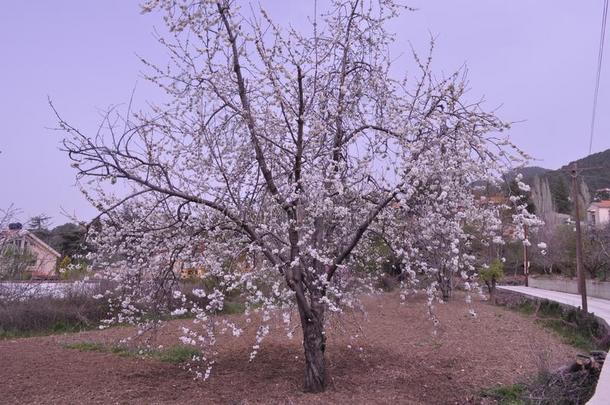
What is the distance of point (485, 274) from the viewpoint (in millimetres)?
21891

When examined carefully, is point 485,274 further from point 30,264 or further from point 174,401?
point 174,401

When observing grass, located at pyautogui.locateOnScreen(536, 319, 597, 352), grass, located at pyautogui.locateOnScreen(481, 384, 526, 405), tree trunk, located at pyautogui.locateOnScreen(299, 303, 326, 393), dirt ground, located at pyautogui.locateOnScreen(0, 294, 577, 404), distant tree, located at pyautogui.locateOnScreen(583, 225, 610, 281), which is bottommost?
grass, located at pyautogui.locateOnScreen(536, 319, 597, 352)

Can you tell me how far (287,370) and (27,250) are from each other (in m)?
11.7

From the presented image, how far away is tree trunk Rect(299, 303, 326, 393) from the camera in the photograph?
6.72m

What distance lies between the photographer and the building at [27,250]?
545 inches

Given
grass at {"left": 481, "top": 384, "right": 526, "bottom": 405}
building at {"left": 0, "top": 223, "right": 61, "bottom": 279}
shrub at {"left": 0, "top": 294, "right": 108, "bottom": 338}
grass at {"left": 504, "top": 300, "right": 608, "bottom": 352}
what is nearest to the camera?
grass at {"left": 481, "top": 384, "right": 526, "bottom": 405}

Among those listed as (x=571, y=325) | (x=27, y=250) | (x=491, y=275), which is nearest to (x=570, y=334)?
(x=571, y=325)

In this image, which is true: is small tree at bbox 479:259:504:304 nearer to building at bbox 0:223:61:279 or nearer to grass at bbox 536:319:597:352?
grass at bbox 536:319:597:352

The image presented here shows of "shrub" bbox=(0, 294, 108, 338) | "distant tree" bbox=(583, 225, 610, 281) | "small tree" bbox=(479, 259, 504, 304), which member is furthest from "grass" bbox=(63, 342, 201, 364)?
"distant tree" bbox=(583, 225, 610, 281)

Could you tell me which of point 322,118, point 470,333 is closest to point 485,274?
point 470,333

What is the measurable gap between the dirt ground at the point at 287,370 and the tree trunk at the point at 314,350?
0.59 ft

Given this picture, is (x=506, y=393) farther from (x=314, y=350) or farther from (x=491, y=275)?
(x=491, y=275)

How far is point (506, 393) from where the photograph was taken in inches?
275

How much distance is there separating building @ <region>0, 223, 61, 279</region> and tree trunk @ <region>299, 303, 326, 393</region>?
7193 millimetres
